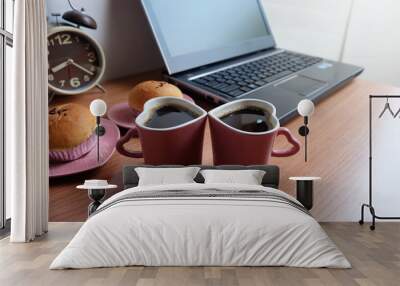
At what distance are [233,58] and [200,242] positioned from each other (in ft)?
5.15

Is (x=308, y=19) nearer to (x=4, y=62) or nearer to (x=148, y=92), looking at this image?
(x=148, y=92)

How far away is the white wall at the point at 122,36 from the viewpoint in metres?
3.58

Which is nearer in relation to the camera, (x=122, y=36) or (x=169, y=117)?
(x=169, y=117)

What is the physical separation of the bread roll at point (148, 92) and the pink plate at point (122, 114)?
3cm

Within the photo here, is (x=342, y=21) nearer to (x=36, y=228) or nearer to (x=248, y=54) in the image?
(x=248, y=54)

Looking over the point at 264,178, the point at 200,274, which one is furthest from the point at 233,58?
the point at 200,274

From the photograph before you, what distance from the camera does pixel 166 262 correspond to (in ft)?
8.46

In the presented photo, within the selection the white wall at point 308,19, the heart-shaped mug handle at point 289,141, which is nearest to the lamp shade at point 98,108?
the heart-shaped mug handle at point 289,141

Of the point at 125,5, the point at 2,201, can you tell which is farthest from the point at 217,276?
the point at 125,5


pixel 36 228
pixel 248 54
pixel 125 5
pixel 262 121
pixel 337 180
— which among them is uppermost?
pixel 125 5

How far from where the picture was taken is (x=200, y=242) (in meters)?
2.55

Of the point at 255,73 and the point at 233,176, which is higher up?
the point at 255,73

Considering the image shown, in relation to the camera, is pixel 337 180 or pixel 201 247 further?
pixel 337 180

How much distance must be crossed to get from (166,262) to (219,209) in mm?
344
